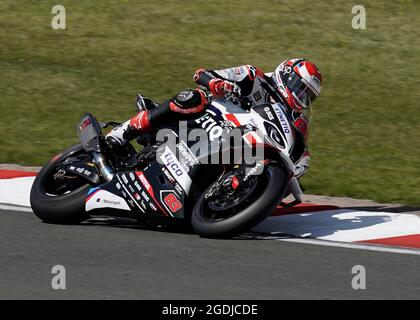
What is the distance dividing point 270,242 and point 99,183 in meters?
1.48

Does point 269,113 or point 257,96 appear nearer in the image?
point 269,113

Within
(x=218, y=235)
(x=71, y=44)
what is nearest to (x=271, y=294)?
(x=218, y=235)

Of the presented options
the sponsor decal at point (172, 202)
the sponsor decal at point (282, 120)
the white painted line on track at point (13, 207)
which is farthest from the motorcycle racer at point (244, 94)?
the white painted line on track at point (13, 207)

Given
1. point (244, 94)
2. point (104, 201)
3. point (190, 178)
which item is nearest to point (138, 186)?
point (104, 201)

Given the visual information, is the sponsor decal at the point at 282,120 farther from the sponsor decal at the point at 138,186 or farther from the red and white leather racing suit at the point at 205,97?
the sponsor decal at the point at 138,186

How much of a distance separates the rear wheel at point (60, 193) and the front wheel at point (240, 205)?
102cm

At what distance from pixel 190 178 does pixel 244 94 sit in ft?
2.85

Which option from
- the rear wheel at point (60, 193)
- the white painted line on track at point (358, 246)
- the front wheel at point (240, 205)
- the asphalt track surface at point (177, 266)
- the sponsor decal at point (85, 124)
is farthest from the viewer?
the sponsor decal at point (85, 124)

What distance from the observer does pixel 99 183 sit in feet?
29.4

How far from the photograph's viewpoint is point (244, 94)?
9.00 metres

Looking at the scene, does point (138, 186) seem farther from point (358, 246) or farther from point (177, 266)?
point (358, 246)

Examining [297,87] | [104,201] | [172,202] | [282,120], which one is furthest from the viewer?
[297,87]

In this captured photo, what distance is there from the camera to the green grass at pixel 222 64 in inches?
502
